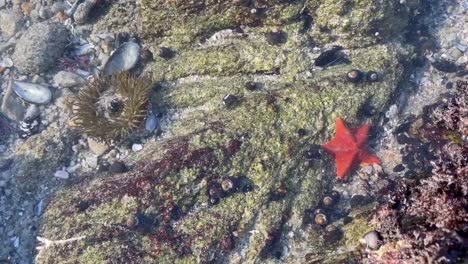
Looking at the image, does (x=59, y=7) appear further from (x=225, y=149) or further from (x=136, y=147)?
(x=225, y=149)

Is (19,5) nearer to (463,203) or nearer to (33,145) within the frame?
(33,145)

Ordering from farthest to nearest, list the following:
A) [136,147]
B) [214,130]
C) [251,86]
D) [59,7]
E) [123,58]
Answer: [59,7] < [123,58] < [136,147] < [251,86] < [214,130]

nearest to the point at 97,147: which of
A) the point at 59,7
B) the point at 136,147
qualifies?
the point at 136,147

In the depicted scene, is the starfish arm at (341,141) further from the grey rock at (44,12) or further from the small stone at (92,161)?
the grey rock at (44,12)

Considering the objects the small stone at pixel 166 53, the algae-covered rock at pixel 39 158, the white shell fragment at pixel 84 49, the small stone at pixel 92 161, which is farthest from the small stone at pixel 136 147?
the white shell fragment at pixel 84 49

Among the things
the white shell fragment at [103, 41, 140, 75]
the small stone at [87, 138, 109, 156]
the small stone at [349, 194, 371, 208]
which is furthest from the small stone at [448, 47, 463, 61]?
the small stone at [87, 138, 109, 156]
